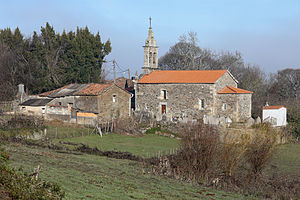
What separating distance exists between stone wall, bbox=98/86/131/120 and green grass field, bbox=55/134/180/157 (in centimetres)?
832

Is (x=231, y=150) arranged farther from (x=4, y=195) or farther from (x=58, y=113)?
(x=58, y=113)

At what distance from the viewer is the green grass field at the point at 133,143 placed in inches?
992

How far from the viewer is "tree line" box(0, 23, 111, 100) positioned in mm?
47750

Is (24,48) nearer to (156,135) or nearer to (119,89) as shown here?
(119,89)

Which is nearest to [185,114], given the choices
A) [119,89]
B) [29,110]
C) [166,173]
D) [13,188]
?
[119,89]

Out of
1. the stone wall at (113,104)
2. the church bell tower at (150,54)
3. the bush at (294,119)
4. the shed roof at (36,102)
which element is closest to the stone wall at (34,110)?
the shed roof at (36,102)

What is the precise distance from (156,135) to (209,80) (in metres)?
10.7

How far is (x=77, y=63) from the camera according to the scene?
5066 centimetres

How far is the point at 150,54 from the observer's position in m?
50.1

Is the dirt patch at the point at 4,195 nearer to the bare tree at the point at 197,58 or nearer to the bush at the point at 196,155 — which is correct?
the bush at the point at 196,155

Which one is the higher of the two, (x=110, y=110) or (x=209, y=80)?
(x=209, y=80)

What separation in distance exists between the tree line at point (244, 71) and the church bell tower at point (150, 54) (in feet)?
45.5

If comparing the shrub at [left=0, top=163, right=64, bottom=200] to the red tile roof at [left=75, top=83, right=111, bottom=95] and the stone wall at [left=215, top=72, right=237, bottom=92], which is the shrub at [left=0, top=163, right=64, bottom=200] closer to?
the red tile roof at [left=75, top=83, right=111, bottom=95]

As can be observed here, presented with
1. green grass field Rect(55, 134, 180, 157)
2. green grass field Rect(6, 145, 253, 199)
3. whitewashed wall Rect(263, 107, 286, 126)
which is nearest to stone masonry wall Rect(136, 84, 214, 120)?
whitewashed wall Rect(263, 107, 286, 126)
